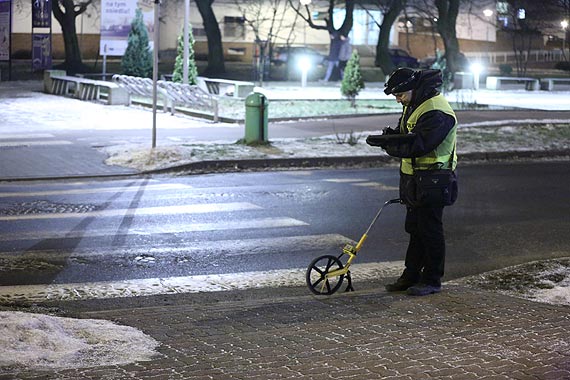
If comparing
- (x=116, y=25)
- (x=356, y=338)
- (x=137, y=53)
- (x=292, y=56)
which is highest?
(x=116, y=25)

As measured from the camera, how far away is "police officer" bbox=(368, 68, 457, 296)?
7254mm

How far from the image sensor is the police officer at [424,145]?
725 cm

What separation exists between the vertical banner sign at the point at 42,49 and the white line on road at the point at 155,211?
2525cm

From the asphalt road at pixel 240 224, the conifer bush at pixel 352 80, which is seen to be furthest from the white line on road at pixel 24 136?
the conifer bush at pixel 352 80

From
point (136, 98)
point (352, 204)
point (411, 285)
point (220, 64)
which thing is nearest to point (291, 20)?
point (220, 64)

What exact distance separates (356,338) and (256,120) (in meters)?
12.0

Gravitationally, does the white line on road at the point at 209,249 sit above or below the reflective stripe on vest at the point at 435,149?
below

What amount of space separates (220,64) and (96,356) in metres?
42.4

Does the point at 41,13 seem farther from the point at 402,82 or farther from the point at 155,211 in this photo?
the point at 402,82

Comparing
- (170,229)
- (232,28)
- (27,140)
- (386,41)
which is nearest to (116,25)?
(27,140)

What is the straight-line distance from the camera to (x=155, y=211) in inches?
472

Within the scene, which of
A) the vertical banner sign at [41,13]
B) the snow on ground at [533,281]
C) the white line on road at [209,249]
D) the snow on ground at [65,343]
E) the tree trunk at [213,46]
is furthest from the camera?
the tree trunk at [213,46]

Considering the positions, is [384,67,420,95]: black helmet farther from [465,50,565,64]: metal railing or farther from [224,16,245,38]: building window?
[465,50,565,64]: metal railing

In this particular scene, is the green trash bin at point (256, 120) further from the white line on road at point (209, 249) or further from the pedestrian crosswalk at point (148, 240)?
the white line on road at point (209, 249)
